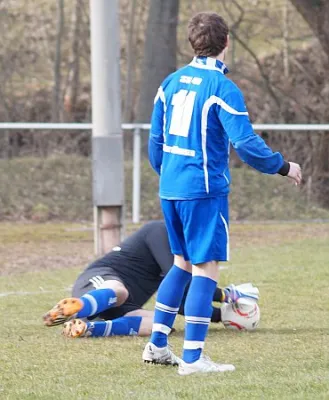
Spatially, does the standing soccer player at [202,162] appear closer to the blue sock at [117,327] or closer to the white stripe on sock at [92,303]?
the white stripe on sock at [92,303]

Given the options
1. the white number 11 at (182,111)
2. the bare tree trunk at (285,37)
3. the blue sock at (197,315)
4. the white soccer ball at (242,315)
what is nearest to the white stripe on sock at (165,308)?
the blue sock at (197,315)

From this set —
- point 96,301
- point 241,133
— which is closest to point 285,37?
point 96,301

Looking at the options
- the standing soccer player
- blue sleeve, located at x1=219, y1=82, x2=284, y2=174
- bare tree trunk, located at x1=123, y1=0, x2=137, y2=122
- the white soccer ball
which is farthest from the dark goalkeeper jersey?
bare tree trunk, located at x1=123, y1=0, x2=137, y2=122

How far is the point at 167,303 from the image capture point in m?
5.83

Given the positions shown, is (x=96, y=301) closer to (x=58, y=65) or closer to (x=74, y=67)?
(x=58, y=65)

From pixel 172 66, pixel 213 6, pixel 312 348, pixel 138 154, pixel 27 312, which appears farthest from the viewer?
pixel 213 6

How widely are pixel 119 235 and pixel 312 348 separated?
5599 millimetres

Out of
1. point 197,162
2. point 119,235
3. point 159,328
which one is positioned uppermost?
point 197,162

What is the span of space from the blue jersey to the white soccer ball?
1657 millimetres

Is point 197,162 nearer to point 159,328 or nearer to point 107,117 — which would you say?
point 159,328

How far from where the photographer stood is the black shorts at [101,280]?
6980 mm

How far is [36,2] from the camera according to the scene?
28.3 metres

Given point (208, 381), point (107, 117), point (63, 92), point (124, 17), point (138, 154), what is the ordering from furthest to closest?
1. point (63, 92)
2. point (124, 17)
3. point (138, 154)
4. point (107, 117)
5. point (208, 381)

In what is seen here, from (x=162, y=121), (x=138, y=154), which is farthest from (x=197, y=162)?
(x=138, y=154)
